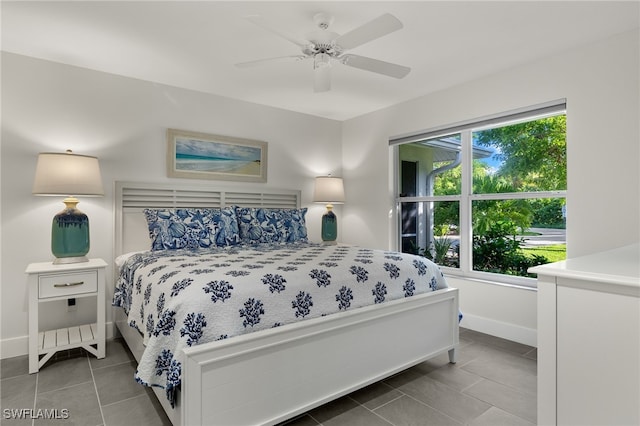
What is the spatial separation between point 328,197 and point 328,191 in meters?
0.08

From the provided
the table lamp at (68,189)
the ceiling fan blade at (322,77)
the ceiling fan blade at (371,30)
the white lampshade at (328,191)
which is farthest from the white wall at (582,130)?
the table lamp at (68,189)

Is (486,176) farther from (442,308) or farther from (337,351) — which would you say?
(337,351)

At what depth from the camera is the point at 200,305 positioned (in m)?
1.61

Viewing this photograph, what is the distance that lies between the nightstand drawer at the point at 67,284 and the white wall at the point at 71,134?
1.72ft

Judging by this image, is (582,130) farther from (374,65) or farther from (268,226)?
(268,226)

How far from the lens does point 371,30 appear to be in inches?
76.2

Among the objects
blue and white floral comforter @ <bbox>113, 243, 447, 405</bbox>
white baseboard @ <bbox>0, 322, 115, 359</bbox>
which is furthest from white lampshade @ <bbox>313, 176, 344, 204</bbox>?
white baseboard @ <bbox>0, 322, 115, 359</bbox>

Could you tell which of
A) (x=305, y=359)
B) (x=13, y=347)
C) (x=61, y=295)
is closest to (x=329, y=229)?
(x=305, y=359)

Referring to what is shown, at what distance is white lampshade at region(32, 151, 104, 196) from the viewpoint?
261 centimetres

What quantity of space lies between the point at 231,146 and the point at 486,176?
8.88ft

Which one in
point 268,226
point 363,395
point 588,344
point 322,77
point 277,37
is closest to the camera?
point 588,344

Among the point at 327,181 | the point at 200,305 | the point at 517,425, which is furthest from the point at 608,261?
the point at 327,181

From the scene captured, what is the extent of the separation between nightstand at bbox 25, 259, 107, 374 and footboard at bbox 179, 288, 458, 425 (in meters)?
1.67

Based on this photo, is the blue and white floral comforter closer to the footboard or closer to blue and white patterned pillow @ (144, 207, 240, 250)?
the footboard
